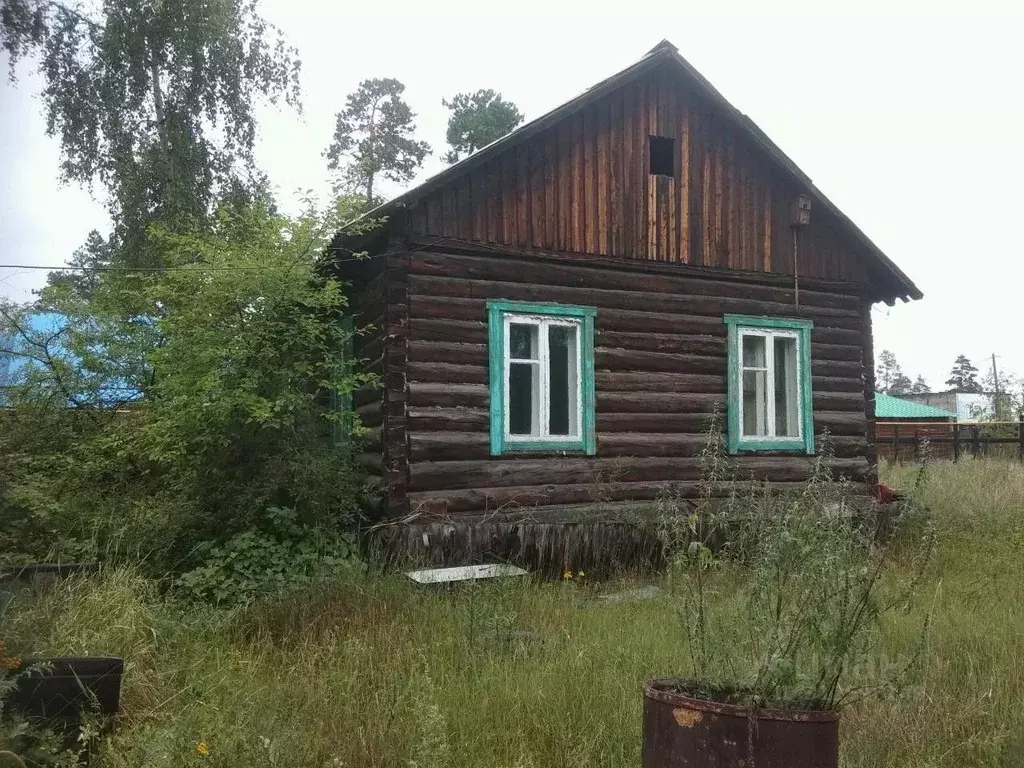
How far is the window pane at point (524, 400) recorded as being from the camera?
32.2ft

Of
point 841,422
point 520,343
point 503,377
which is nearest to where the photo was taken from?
point 503,377

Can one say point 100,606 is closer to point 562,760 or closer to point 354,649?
point 354,649

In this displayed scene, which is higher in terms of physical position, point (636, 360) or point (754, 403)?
point (636, 360)

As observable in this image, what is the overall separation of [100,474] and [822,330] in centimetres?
899

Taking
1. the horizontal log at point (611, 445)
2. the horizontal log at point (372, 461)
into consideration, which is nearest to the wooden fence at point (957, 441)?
the horizontal log at point (611, 445)

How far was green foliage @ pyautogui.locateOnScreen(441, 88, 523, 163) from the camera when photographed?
3369 centimetres

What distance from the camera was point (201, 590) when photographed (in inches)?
290

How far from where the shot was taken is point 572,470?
9820 mm

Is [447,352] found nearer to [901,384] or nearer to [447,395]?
[447,395]

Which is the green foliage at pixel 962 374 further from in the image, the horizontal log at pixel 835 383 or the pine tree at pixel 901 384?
the horizontal log at pixel 835 383

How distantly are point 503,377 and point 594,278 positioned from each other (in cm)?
177

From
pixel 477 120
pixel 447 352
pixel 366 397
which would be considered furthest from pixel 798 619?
pixel 477 120

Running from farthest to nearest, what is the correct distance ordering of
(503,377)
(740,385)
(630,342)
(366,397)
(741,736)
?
1. (740,385)
2. (630,342)
3. (366,397)
4. (503,377)
5. (741,736)

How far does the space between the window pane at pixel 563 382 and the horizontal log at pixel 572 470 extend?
495 millimetres
